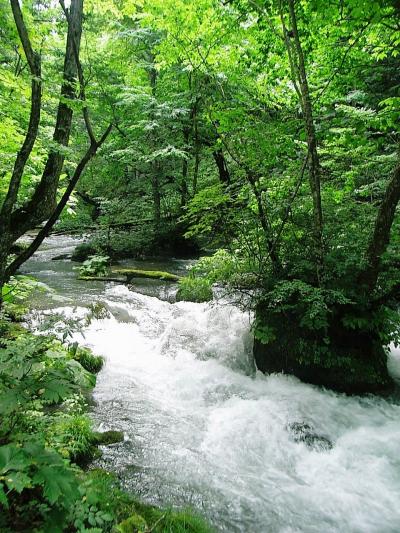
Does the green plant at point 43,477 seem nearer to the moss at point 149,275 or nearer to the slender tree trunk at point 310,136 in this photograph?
the slender tree trunk at point 310,136

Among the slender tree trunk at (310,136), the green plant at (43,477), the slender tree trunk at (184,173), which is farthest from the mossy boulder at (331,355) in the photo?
the slender tree trunk at (184,173)

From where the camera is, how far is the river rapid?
3674 mm

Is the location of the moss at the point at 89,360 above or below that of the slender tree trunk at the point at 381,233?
below

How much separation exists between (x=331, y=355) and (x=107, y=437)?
11.7ft

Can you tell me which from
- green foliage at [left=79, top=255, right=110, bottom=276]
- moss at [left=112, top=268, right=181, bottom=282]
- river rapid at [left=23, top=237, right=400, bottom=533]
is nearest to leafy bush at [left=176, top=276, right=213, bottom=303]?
river rapid at [left=23, top=237, right=400, bottom=533]

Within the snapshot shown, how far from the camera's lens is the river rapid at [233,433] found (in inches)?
145

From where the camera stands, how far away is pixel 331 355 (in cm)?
573

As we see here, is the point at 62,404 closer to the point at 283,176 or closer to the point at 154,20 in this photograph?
the point at 283,176

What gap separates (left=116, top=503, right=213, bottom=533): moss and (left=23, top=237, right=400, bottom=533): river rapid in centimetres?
25

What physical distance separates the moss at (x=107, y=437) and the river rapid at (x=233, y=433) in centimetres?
9

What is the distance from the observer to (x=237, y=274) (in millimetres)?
6555

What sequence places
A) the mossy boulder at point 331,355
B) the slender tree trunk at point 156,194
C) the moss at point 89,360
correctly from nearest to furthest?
1. the mossy boulder at point 331,355
2. the moss at point 89,360
3. the slender tree trunk at point 156,194

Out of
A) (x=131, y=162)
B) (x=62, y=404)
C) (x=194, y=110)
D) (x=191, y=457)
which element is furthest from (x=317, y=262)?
(x=131, y=162)

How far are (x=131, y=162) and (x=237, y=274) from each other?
1084 cm
